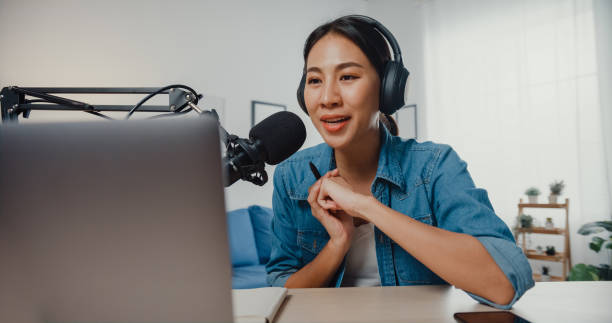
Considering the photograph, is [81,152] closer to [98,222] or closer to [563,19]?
[98,222]

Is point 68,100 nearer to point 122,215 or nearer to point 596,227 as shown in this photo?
point 122,215

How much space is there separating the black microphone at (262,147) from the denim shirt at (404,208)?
0.37 m

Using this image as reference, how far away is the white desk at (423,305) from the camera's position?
0.58 m

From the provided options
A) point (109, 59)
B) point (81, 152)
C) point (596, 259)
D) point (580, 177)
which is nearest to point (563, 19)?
point (580, 177)

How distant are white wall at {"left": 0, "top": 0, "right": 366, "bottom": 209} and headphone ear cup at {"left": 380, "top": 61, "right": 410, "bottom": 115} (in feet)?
5.08

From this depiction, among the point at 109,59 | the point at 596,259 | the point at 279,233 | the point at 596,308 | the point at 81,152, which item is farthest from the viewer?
the point at 596,259

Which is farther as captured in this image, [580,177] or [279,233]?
[580,177]

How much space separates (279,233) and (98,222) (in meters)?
0.80

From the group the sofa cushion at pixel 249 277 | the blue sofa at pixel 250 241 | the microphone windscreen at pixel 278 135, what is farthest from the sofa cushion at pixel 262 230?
the microphone windscreen at pixel 278 135

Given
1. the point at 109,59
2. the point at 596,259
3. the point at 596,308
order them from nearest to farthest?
1. the point at 596,308
2. the point at 109,59
3. the point at 596,259

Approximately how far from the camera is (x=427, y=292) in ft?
2.33

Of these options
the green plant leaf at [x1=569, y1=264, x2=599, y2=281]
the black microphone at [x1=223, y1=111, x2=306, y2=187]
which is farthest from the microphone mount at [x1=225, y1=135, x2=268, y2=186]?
the green plant leaf at [x1=569, y1=264, x2=599, y2=281]

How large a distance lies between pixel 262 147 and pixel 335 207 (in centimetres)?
34

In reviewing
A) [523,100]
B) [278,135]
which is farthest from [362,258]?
[523,100]
